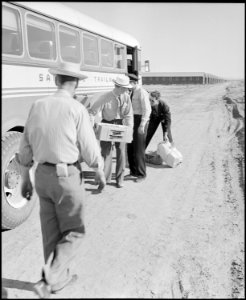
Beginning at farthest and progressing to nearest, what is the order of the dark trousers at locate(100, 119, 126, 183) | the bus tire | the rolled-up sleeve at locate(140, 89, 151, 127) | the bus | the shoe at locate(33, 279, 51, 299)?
the rolled-up sleeve at locate(140, 89, 151, 127) < the dark trousers at locate(100, 119, 126, 183) < the bus < the bus tire < the shoe at locate(33, 279, 51, 299)

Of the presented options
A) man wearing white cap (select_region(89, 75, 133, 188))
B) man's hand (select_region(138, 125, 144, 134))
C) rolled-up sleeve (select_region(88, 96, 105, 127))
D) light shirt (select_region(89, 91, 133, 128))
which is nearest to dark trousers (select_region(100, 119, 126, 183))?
man wearing white cap (select_region(89, 75, 133, 188))

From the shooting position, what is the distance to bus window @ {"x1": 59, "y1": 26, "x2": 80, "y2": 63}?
6043 mm

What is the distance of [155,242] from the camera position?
14.0ft

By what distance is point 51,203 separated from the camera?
3154 mm

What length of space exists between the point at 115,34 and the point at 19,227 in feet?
19.0

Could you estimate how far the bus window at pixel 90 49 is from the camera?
6979mm

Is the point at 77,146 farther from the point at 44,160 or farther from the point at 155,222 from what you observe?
the point at 155,222

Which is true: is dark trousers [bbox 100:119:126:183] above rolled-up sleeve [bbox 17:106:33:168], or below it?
below

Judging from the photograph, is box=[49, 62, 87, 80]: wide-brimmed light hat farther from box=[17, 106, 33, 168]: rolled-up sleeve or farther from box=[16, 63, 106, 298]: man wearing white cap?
box=[17, 106, 33, 168]: rolled-up sleeve

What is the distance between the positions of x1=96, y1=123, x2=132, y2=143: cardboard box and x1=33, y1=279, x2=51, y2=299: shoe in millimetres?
3274

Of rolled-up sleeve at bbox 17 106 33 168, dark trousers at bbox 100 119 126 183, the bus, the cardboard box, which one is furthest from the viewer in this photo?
dark trousers at bbox 100 119 126 183

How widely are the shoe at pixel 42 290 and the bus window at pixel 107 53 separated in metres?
5.92

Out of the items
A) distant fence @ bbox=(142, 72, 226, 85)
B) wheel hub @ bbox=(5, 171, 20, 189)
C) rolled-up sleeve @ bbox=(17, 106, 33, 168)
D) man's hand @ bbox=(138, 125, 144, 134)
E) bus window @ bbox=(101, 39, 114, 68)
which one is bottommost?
wheel hub @ bbox=(5, 171, 20, 189)

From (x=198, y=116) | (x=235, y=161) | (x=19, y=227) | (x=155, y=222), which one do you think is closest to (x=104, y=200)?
(x=155, y=222)
